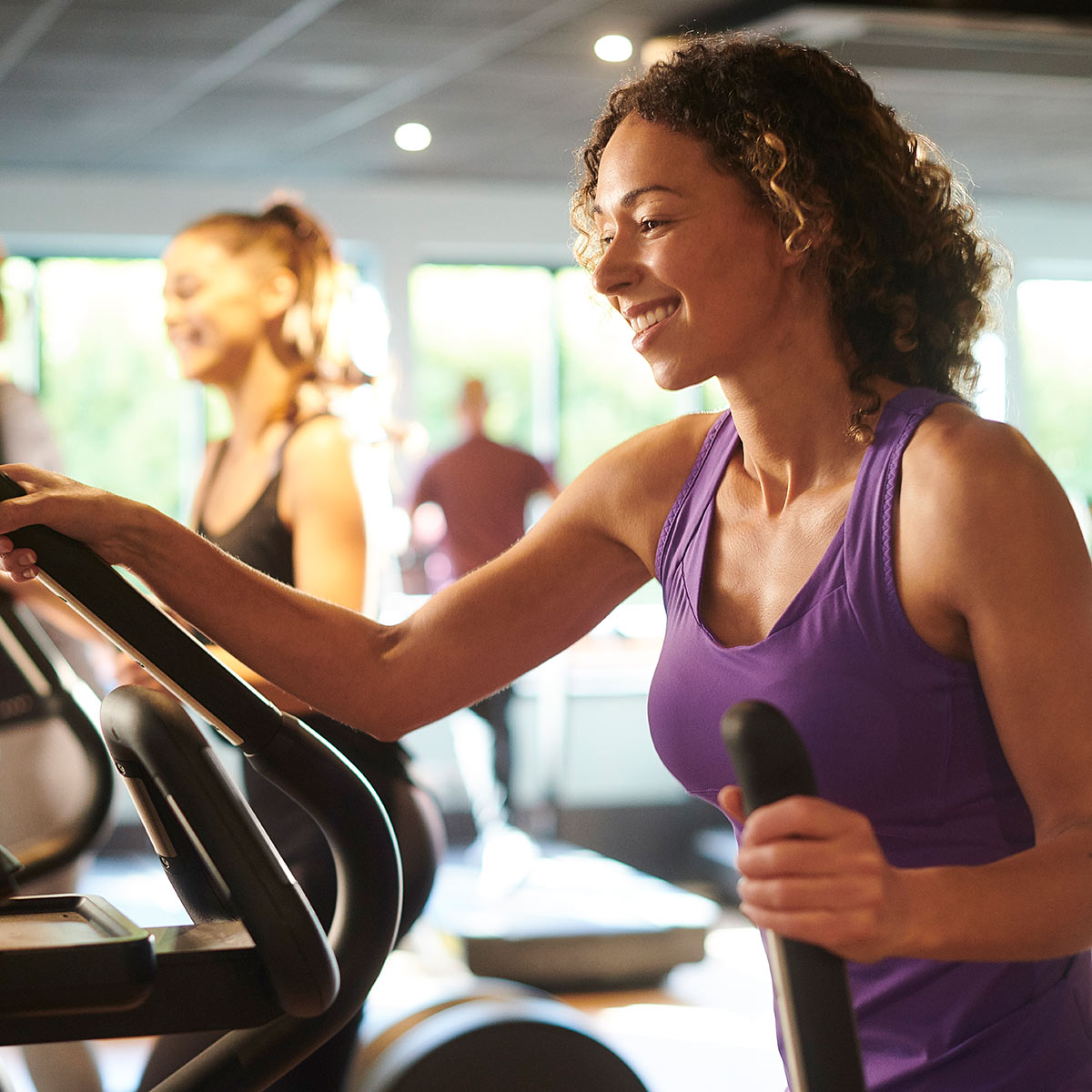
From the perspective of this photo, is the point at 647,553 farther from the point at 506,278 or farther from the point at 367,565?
the point at 506,278

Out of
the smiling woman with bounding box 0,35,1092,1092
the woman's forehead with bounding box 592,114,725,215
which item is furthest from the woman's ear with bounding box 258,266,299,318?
the woman's forehead with bounding box 592,114,725,215

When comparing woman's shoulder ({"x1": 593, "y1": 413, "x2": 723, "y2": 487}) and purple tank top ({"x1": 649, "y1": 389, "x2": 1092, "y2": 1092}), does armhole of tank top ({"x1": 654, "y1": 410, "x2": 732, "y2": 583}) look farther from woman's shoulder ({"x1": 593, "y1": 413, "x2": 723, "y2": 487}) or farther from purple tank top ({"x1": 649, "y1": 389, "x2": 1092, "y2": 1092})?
purple tank top ({"x1": 649, "y1": 389, "x2": 1092, "y2": 1092})

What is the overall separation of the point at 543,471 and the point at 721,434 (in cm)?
456

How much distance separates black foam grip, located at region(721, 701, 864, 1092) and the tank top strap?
384 mm

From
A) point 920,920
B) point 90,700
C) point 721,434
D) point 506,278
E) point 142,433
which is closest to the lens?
point 920,920

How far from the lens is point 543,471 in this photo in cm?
582

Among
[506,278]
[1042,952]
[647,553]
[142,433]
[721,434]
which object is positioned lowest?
[1042,952]

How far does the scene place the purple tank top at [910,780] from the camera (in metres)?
0.99

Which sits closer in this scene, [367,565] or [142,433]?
[367,565]

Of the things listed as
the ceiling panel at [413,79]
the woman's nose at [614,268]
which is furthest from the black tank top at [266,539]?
the ceiling panel at [413,79]

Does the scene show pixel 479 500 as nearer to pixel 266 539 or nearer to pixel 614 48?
pixel 614 48

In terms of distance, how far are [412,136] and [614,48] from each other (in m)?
1.52

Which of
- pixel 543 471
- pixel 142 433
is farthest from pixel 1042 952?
pixel 142 433

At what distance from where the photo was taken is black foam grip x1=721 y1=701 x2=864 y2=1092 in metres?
0.60
